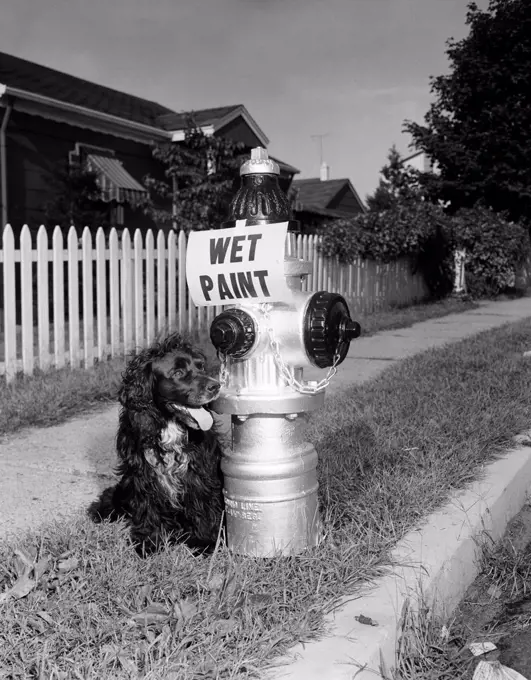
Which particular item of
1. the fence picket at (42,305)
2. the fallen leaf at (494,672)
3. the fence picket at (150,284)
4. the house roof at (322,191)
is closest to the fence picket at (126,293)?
the fence picket at (150,284)

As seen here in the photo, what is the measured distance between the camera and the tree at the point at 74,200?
43.9 ft

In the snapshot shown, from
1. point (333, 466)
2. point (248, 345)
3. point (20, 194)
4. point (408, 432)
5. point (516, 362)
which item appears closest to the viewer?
point (248, 345)

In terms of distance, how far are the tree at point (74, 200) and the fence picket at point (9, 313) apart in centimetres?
638

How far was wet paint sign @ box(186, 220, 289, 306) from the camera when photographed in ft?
8.32

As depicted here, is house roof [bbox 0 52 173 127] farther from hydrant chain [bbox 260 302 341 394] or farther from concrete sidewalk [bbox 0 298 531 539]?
hydrant chain [bbox 260 302 341 394]

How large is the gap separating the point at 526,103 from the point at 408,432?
67.8ft

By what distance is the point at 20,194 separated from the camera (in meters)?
13.7

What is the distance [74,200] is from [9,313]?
7.43m

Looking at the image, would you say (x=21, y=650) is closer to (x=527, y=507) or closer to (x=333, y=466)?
(x=333, y=466)

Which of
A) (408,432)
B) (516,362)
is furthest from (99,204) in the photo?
(408,432)

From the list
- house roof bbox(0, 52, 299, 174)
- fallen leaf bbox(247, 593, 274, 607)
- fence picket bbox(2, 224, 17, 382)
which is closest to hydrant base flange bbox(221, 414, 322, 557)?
fallen leaf bbox(247, 593, 274, 607)

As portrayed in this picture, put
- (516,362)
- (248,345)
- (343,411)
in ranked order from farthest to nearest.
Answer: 1. (516,362)
2. (343,411)
3. (248,345)

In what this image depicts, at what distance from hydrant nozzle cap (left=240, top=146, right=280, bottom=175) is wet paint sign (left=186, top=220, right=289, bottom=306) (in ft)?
0.76

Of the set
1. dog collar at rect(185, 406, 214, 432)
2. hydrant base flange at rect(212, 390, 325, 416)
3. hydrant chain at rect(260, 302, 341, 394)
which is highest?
hydrant chain at rect(260, 302, 341, 394)
